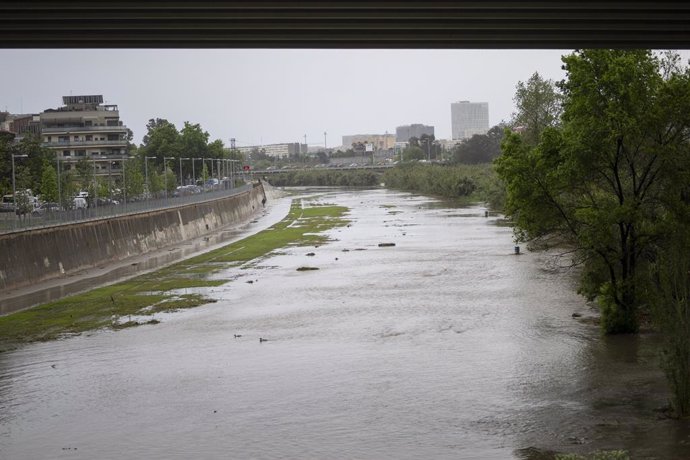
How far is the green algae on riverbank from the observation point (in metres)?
33.7

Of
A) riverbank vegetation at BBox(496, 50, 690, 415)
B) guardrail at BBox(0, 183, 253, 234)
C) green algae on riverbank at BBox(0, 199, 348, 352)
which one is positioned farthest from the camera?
guardrail at BBox(0, 183, 253, 234)

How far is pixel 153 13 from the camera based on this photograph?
20766 mm

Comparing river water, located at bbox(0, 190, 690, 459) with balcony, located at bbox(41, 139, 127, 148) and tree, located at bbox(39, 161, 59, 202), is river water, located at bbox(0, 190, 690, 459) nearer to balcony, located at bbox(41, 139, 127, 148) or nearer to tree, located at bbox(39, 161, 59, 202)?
tree, located at bbox(39, 161, 59, 202)

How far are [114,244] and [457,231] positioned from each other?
2791 cm

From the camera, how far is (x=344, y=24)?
22.5 m

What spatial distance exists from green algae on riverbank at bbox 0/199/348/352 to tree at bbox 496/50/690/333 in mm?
15081

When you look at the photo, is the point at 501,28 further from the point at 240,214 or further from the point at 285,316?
the point at 240,214

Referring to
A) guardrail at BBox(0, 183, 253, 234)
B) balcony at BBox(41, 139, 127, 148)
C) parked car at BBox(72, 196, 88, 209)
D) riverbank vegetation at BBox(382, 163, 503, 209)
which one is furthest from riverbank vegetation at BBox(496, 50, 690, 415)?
balcony at BBox(41, 139, 127, 148)

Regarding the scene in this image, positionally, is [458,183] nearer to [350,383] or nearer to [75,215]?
[75,215]

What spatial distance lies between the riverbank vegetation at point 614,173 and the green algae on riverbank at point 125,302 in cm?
1514

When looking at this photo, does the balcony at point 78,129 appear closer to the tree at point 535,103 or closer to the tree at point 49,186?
the tree at point 49,186

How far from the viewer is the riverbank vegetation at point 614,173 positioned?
26.9 m

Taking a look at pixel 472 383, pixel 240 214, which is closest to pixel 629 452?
pixel 472 383

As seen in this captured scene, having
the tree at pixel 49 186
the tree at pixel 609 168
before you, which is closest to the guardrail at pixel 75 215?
the tree at pixel 49 186
